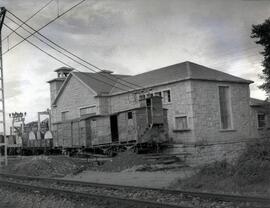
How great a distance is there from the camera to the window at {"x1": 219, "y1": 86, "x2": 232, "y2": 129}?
122ft

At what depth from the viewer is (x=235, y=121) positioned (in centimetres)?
3753

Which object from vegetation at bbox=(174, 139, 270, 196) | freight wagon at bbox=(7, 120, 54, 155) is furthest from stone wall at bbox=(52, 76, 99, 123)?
vegetation at bbox=(174, 139, 270, 196)

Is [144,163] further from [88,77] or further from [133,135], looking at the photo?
[88,77]

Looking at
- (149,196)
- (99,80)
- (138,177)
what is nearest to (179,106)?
(99,80)

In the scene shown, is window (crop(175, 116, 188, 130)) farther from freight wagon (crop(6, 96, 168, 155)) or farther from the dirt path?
the dirt path

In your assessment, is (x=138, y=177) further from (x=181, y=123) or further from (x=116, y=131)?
(x=181, y=123)

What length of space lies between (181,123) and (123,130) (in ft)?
18.7

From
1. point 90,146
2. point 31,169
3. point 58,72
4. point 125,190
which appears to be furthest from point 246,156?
point 58,72

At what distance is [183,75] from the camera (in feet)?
115

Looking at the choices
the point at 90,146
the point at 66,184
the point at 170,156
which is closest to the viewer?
the point at 66,184

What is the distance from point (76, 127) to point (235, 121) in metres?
13.8

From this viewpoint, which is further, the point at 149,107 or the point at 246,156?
the point at 149,107

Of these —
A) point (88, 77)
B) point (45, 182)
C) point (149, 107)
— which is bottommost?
point (45, 182)

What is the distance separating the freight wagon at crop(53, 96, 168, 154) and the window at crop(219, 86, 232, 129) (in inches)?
274
